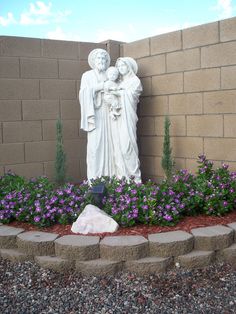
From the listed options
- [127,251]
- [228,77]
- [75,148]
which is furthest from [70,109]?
[127,251]

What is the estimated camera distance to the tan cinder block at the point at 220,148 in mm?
4891

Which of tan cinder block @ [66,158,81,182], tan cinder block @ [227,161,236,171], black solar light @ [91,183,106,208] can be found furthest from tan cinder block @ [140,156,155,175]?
black solar light @ [91,183,106,208]

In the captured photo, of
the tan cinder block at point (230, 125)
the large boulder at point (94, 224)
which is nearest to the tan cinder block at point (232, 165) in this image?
the tan cinder block at point (230, 125)

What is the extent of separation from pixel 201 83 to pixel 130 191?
1952 millimetres

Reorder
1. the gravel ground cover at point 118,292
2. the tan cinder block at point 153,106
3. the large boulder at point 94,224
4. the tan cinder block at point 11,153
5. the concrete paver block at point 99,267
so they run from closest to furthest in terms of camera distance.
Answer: the gravel ground cover at point 118,292 < the concrete paver block at point 99,267 < the large boulder at point 94,224 < the tan cinder block at point 11,153 < the tan cinder block at point 153,106

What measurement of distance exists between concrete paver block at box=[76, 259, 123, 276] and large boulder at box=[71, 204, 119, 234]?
0.39m

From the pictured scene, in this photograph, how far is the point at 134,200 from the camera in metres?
3.90

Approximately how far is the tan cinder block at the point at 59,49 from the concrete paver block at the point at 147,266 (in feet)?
12.0

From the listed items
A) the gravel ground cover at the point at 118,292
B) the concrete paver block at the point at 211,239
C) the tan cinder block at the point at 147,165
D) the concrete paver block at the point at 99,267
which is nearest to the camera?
the gravel ground cover at the point at 118,292

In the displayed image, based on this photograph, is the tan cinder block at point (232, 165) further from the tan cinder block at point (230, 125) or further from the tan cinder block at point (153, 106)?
the tan cinder block at point (153, 106)

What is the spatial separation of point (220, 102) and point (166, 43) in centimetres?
129

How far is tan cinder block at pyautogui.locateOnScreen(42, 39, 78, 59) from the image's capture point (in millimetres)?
5734

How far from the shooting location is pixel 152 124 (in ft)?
19.6

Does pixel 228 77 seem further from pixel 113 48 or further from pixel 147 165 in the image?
pixel 113 48
